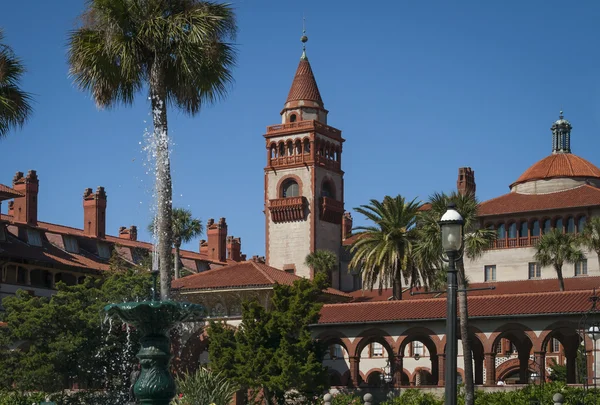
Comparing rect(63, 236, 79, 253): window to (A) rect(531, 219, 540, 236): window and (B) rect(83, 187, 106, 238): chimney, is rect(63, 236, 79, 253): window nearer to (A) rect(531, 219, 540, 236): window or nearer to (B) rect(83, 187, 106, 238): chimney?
(B) rect(83, 187, 106, 238): chimney

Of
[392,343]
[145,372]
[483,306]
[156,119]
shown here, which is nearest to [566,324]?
[483,306]

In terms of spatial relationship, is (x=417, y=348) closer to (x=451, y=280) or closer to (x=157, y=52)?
(x=157, y=52)

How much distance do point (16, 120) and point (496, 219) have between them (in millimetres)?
53065

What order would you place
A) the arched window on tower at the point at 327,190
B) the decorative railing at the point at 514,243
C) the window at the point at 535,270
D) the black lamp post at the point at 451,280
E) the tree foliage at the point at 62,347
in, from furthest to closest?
the arched window on tower at the point at 327,190 < the decorative railing at the point at 514,243 < the window at the point at 535,270 < the tree foliage at the point at 62,347 < the black lamp post at the point at 451,280

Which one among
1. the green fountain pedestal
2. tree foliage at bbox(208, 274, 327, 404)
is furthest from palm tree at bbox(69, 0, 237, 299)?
tree foliage at bbox(208, 274, 327, 404)

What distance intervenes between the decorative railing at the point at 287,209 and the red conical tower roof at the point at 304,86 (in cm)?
843

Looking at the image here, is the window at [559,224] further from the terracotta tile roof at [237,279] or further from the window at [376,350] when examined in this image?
the terracotta tile roof at [237,279]

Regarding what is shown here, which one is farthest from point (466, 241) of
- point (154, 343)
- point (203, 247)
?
point (203, 247)

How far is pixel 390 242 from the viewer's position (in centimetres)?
6694

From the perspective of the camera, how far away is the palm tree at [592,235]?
7281 centimetres

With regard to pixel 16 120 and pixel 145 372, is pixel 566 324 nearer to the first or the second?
pixel 16 120

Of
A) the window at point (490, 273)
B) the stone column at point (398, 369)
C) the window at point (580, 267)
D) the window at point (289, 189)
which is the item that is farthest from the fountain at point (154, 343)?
the window at point (289, 189)

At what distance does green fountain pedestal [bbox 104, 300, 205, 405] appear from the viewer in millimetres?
21656

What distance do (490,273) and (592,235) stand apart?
31.6 ft
